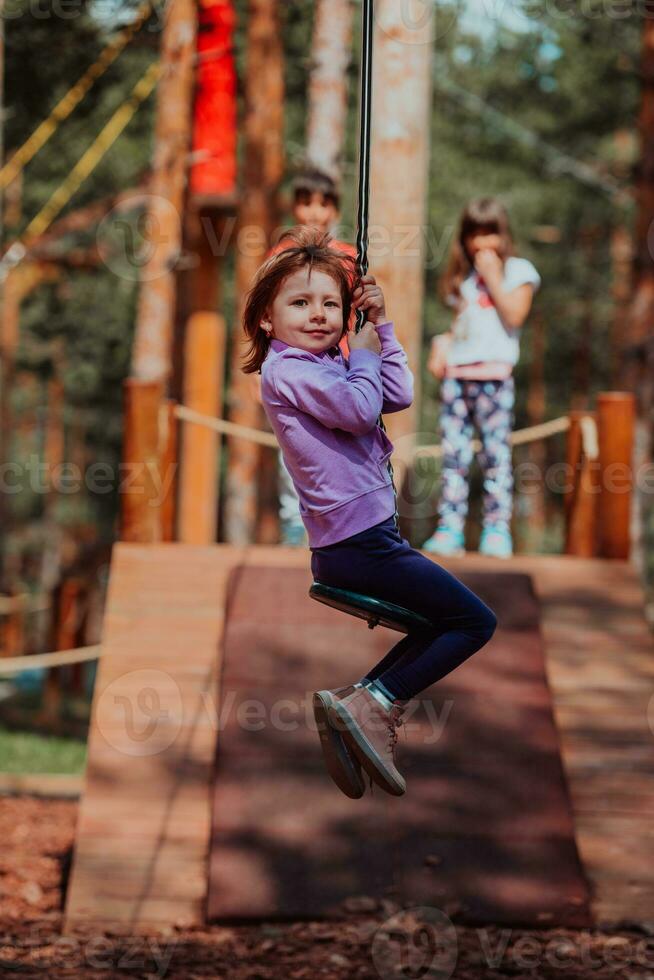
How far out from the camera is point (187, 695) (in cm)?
682

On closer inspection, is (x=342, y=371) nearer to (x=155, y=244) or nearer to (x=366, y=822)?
(x=366, y=822)

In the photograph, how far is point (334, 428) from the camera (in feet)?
12.4

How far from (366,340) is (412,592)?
0.70 m

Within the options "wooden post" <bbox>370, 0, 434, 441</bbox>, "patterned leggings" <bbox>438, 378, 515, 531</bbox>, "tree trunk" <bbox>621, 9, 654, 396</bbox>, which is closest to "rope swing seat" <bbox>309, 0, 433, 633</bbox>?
"patterned leggings" <bbox>438, 378, 515, 531</bbox>

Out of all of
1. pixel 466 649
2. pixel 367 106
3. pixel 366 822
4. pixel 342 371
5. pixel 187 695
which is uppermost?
pixel 367 106

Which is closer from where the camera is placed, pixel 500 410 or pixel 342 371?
pixel 342 371

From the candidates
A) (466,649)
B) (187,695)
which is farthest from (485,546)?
(466,649)

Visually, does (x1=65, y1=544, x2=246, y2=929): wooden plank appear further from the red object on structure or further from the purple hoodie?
the red object on structure

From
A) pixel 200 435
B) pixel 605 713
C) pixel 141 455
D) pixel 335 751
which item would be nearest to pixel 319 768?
pixel 605 713

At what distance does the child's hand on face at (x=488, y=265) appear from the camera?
6465 mm

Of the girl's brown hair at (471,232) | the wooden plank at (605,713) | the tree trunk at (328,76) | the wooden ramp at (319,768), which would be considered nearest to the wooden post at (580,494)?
the wooden plank at (605,713)

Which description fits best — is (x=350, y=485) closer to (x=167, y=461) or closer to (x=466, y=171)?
(x=167, y=461)

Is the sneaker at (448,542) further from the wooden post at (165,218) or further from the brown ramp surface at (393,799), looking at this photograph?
the wooden post at (165,218)

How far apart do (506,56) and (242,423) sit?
2216 cm
